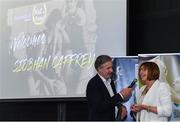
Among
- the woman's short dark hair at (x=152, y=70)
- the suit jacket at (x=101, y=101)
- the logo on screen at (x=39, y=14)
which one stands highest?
the logo on screen at (x=39, y=14)

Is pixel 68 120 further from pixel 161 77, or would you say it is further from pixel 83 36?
pixel 161 77

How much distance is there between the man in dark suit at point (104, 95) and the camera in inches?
116

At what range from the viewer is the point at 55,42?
4.39 meters

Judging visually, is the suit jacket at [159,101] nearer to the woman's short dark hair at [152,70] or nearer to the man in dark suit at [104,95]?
the woman's short dark hair at [152,70]

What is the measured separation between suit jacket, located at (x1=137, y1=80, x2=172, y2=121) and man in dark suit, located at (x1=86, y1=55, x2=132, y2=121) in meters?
0.21

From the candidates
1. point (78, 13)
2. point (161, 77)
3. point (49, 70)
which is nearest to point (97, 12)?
point (78, 13)

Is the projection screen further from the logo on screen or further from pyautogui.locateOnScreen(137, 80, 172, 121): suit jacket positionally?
pyautogui.locateOnScreen(137, 80, 172, 121): suit jacket

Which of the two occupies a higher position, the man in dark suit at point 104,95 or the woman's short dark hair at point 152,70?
the woman's short dark hair at point 152,70

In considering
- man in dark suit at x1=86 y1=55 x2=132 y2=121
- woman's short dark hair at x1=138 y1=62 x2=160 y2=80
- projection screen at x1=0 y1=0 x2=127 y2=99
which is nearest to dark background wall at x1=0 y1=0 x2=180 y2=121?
projection screen at x1=0 y1=0 x2=127 y2=99

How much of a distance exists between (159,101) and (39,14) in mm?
2283

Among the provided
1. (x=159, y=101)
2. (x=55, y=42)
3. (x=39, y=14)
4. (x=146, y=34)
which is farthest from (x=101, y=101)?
(x=39, y=14)

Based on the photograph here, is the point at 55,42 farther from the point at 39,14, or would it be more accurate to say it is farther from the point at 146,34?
the point at 146,34

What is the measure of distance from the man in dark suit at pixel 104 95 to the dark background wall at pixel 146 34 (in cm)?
83

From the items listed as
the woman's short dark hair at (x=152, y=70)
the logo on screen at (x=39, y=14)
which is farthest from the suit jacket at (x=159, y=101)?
the logo on screen at (x=39, y=14)
